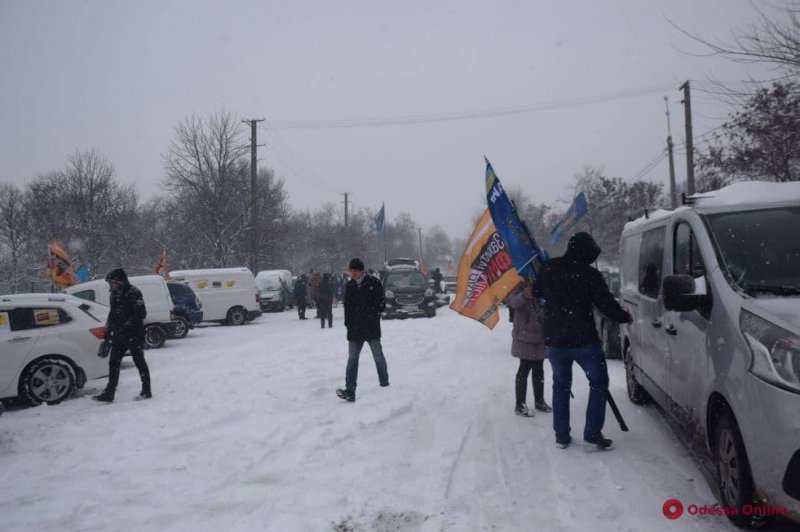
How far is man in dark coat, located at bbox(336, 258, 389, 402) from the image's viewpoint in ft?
26.2

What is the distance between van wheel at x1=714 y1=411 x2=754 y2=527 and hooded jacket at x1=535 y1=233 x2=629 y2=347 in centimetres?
141

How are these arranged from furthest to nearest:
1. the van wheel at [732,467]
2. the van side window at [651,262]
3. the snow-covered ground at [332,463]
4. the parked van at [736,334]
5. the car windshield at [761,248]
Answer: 1. the van side window at [651,262]
2. the snow-covered ground at [332,463]
3. the car windshield at [761,248]
4. the van wheel at [732,467]
5. the parked van at [736,334]

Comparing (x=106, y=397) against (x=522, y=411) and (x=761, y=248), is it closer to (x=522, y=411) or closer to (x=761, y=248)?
(x=522, y=411)

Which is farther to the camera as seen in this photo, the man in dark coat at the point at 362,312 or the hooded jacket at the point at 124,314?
the hooded jacket at the point at 124,314

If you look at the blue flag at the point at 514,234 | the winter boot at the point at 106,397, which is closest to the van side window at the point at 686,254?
the blue flag at the point at 514,234

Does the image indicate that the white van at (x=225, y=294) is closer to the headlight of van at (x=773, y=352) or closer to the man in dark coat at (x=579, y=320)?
the man in dark coat at (x=579, y=320)

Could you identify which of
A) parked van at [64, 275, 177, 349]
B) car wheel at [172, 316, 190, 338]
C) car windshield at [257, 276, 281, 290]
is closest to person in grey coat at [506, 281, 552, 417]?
parked van at [64, 275, 177, 349]

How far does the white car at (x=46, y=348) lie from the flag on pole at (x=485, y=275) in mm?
5553

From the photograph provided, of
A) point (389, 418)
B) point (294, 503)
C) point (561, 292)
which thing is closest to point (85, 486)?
point (294, 503)

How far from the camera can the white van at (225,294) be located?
22750 millimetres

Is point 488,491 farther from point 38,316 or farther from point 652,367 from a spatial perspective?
point 38,316

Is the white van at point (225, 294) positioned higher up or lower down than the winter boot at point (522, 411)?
higher up

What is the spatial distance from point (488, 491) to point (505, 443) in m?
1.26

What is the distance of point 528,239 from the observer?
6.32 meters
